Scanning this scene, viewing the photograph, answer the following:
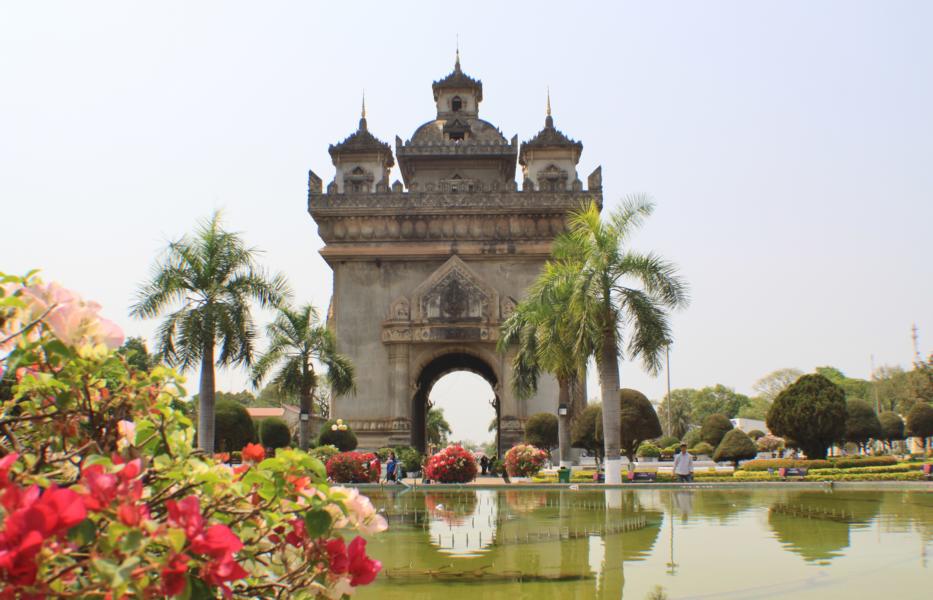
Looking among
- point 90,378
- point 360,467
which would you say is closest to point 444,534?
point 90,378

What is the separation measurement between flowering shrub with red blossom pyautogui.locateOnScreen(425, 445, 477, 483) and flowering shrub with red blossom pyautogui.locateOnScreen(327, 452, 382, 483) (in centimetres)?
191

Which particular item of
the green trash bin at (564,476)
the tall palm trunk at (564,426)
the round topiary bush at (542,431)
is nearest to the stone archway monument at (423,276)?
the round topiary bush at (542,431)

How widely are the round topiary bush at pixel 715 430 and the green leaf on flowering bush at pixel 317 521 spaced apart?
51.3 m

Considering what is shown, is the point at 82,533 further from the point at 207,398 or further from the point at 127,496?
the point at 207,398

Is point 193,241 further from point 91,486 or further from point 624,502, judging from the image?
point 91,486

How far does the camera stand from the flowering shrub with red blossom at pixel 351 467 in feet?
76.6

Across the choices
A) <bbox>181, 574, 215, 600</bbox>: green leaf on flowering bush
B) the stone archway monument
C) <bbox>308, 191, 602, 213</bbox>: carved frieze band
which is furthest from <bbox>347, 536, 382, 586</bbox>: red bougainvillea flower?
<bbox>308, 191, 602, 213</bbox>: carved frieze band

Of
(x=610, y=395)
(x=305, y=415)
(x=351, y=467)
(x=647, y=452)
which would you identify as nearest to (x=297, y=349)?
(x=305, y=415)

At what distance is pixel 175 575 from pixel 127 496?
211 mm

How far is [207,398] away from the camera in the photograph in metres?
22.3

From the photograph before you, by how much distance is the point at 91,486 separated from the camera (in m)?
1.99

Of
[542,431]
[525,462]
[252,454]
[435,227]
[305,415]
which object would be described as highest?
[435,227]

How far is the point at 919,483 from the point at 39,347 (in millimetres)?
21353

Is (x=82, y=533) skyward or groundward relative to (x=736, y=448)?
skyward
